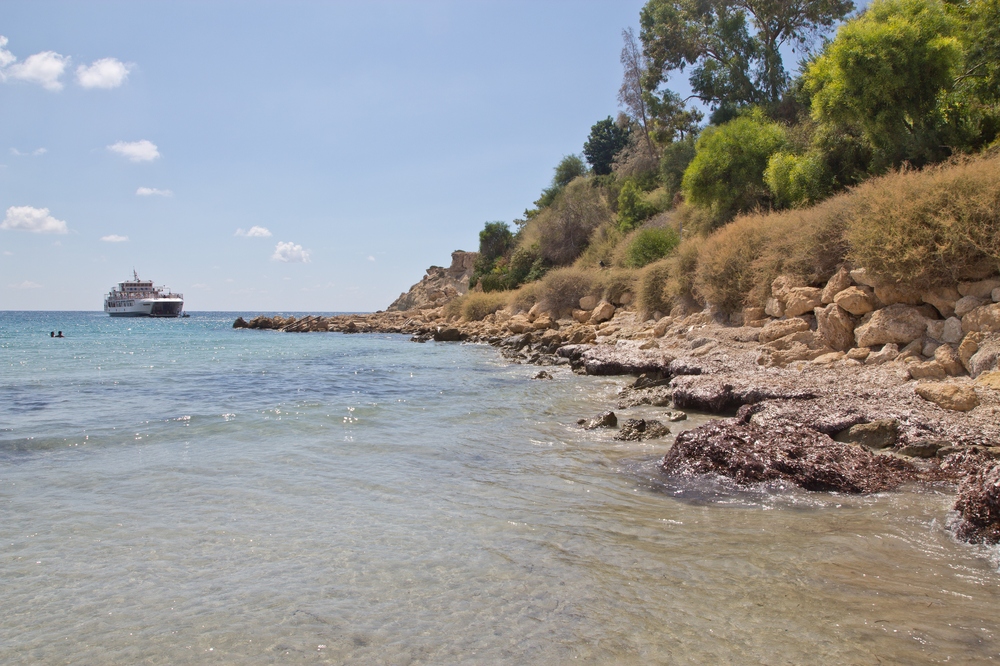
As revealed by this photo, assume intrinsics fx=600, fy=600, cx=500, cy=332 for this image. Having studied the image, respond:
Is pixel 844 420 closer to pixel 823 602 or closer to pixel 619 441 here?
pixel 619 441

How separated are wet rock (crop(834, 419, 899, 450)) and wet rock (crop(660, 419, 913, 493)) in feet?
2.15

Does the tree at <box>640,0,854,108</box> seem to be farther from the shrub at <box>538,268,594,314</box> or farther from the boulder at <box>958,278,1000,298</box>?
the boulder at <box>958,278,1000,298</box>

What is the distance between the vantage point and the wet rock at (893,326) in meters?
9.44

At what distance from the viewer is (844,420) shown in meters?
7.08

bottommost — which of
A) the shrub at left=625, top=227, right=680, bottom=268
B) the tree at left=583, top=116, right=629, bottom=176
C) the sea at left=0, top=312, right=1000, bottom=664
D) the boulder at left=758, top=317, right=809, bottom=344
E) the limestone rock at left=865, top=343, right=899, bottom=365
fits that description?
the sea at left=0, top=312, right=1000, bottom=664

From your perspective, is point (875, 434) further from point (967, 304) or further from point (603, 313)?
point (603, 313)

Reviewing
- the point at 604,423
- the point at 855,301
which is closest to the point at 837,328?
the point at 855,301

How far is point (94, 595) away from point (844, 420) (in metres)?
7.42

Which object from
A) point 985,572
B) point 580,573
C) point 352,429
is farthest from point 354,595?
point 352,429

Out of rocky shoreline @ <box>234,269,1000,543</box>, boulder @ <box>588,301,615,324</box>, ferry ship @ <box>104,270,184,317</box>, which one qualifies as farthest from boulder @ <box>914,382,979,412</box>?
ferry ship @ <box>104,270,184,317</box>

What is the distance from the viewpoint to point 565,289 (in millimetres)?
27766

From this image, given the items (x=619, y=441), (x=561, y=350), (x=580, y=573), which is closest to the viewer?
(x=580, y=573)

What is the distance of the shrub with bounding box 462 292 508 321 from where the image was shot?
36.4 meters

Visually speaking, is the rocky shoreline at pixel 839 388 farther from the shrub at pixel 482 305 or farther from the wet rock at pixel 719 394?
the shrub at pixel 482 305
